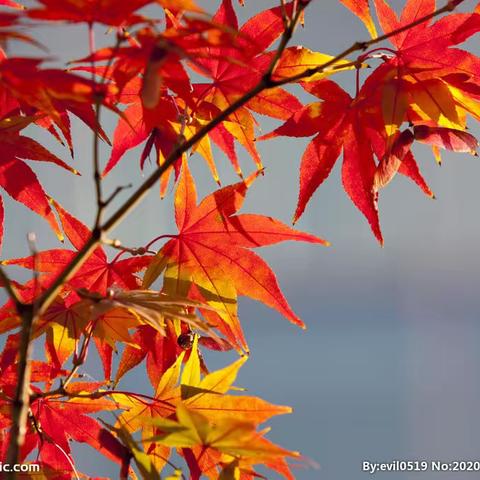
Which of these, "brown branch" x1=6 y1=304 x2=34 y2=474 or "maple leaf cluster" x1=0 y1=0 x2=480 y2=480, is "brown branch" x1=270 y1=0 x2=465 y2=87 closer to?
"maple leaf cluster" x1=0 y1=0 x2=480 y2=480

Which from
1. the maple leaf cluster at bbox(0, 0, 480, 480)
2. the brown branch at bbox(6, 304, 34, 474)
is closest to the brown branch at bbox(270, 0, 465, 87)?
the maple leaf cluster at bbox(0, 0, 480, 480)

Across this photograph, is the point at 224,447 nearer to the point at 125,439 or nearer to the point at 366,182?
the point at 125,439

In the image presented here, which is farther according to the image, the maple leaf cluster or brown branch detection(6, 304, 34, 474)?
the maple leaf cluster

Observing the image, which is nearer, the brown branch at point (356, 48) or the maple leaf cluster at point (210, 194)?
the brown branch at point (356, 48)

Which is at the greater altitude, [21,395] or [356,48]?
[356,48]

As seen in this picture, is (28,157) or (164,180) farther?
(164,180)

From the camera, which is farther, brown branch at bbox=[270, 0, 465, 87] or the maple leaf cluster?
the maple leaf cluster

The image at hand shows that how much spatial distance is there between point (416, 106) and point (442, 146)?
68 mm

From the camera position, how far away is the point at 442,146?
788 mm

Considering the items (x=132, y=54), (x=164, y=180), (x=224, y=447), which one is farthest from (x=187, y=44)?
(x=164, y=180)

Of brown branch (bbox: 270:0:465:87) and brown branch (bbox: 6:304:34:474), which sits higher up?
brown branch (bbox: 270:0:465:87)

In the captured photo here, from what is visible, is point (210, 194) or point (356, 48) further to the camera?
point (210, 194)

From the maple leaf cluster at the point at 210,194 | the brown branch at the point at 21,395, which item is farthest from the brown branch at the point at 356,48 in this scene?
the brown branch at the point at 21,395

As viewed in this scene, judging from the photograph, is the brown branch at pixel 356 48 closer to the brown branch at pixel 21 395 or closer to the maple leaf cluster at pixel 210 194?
the maple leaf cluster at pixel 210 194
